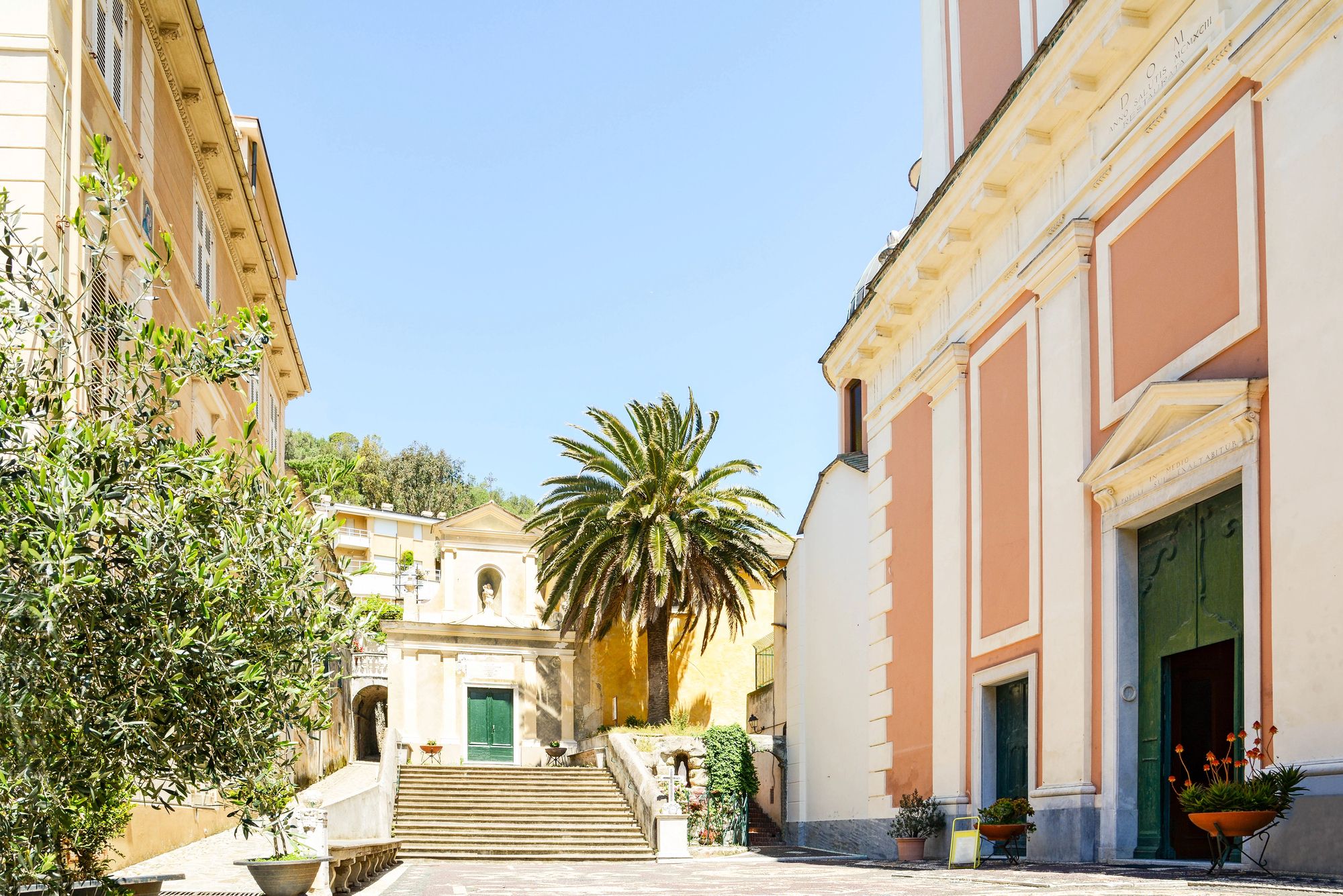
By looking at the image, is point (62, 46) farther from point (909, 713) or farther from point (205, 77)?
point (909, 713)

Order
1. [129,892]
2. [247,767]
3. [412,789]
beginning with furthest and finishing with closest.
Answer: [412,789] < [129,892] < [247,767]

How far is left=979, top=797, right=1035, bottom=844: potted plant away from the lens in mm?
14078

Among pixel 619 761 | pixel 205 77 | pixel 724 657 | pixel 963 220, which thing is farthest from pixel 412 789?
A: pixel 963 220

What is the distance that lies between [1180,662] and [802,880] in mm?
4639

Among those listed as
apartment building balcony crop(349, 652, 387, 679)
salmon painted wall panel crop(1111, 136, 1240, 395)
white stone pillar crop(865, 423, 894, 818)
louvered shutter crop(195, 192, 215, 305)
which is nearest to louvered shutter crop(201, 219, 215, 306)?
louvered shutter crop(195, 192, 215, 305)

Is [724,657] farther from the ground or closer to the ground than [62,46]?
closer to the ground

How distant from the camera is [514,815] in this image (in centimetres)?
2795

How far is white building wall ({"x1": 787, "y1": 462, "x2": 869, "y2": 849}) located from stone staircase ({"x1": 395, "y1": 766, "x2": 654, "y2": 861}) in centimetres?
351

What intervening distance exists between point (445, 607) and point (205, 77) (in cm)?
2344

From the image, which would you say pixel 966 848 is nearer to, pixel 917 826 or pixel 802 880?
pixel 802 880

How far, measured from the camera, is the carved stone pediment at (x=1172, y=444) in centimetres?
1072

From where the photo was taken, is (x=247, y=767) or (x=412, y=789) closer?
(x=247, y=767)

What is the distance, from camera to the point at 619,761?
100 ft

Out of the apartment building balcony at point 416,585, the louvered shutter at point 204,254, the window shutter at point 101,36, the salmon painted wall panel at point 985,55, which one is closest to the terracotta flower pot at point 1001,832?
the salmon painted wall panel at point 985,55
